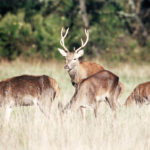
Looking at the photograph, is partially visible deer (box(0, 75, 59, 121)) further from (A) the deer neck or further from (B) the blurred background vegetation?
(B) the blurred background vegetation

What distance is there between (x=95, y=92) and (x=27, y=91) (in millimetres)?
1247

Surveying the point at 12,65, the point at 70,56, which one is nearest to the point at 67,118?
the point at 70,56

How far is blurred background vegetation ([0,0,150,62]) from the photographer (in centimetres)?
1795

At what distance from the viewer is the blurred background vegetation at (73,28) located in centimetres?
1795

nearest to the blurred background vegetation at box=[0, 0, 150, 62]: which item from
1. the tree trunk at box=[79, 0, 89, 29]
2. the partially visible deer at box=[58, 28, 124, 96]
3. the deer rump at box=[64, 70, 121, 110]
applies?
the tree trunk at box=[79, 0, 89, 29]

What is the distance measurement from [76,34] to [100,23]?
2.33m

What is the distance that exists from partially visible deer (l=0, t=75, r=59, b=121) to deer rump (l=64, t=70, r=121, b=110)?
0.38 metres

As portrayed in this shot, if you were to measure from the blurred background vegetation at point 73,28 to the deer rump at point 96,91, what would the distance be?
1021 centimetres

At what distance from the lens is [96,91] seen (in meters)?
7.46

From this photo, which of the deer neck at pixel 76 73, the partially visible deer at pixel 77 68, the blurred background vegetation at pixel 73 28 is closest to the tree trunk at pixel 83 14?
the blurred background vegetation at pixel 73 28

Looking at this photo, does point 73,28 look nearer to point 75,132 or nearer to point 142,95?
point 142,95

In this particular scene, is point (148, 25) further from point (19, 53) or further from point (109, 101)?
point (109, 101)

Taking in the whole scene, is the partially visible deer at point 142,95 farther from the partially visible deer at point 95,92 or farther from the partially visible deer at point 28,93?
the partially visible deer at point 28,93

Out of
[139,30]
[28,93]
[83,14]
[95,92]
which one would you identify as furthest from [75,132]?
[139,30]
